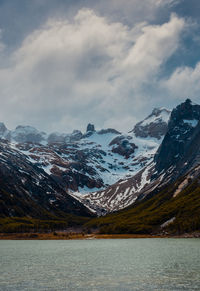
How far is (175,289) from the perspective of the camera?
153 feet

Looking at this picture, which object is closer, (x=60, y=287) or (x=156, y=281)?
(x=60, y=287)

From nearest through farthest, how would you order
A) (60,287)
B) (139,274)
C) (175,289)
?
(175,289)
(60,287)
(139,274)

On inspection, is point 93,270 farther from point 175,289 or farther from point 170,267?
point 175,289

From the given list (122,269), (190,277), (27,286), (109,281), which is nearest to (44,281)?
(27,286)

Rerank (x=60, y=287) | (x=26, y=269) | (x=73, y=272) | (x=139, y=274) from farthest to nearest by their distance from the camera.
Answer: (x=26, y=269), (x=73, y=272), (x=139, y=274), (x=60, y=287)

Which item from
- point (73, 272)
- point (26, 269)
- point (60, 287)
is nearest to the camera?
point (60, 287)

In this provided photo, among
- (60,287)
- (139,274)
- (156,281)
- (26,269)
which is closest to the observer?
(60,287)

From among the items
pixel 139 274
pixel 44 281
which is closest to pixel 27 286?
pixel 44 281

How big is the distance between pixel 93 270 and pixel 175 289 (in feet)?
88.7

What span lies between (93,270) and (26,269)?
15.9 metres

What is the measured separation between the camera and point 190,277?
5666 cm

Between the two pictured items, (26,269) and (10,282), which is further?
(26,269)

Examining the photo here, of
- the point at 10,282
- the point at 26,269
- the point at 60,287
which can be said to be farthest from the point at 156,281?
the point at 26,269

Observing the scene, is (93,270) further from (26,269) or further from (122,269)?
(26,269)
